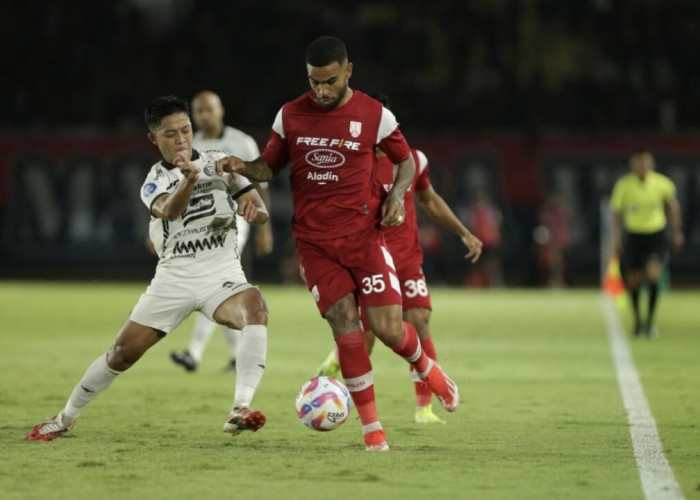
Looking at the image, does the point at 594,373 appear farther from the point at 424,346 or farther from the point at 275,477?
the point at 275,477

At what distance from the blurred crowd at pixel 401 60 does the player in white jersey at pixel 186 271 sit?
2285 cm

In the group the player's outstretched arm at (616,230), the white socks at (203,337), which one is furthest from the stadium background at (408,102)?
the white socks at (203,337)

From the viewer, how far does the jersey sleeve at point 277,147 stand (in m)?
7.82

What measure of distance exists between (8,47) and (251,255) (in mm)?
7708

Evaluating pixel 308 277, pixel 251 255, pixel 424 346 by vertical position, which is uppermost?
pixel 308 277

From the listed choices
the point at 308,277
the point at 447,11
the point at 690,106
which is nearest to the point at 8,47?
the point at 447,11

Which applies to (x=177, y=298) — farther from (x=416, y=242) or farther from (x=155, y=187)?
(x=416, y=242)

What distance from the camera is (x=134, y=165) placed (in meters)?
31.1

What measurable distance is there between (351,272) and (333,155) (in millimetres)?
676

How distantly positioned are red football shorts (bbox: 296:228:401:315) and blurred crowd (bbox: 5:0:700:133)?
23.0 m

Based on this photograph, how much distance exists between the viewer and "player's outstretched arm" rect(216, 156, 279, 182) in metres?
7.57

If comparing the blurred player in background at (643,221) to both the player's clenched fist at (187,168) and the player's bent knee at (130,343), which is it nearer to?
the player's bent knee at (130,343)

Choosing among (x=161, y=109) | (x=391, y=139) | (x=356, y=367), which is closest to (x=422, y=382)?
(x=356, y=367)

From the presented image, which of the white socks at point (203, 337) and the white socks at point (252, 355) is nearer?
the white socks at point (252, 355)
